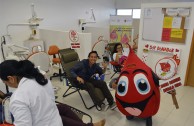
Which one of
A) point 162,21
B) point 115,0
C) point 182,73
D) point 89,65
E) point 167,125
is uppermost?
point 115,0

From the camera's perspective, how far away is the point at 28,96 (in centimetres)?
127

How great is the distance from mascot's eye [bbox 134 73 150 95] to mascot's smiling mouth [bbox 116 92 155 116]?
11 cm

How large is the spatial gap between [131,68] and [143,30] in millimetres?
2220

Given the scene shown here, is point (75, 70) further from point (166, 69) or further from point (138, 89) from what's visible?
point (166, 69)

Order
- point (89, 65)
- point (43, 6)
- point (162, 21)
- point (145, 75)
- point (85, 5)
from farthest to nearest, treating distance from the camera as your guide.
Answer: point (85, 5) → point (43, 6) → point (162, 21) → point (89, 65) → point (145, 75)

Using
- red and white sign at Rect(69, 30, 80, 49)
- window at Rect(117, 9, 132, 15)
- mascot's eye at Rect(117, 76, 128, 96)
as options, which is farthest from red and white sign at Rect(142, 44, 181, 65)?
window at Rect(117, 9, 132, 15)

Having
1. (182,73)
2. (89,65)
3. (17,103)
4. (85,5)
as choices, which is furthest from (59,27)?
(17,103)

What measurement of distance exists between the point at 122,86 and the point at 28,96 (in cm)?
128

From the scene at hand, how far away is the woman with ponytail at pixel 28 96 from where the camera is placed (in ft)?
4.06

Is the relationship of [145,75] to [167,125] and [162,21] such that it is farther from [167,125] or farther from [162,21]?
[162,21]

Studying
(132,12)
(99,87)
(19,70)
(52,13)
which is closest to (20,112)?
(19,70)

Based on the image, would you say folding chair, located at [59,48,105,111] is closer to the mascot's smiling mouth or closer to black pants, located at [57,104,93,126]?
the mascot's smiling mouth

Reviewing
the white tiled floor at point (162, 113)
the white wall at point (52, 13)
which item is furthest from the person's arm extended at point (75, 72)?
the white wall at point (52, 13)

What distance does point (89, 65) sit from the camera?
306 cm
